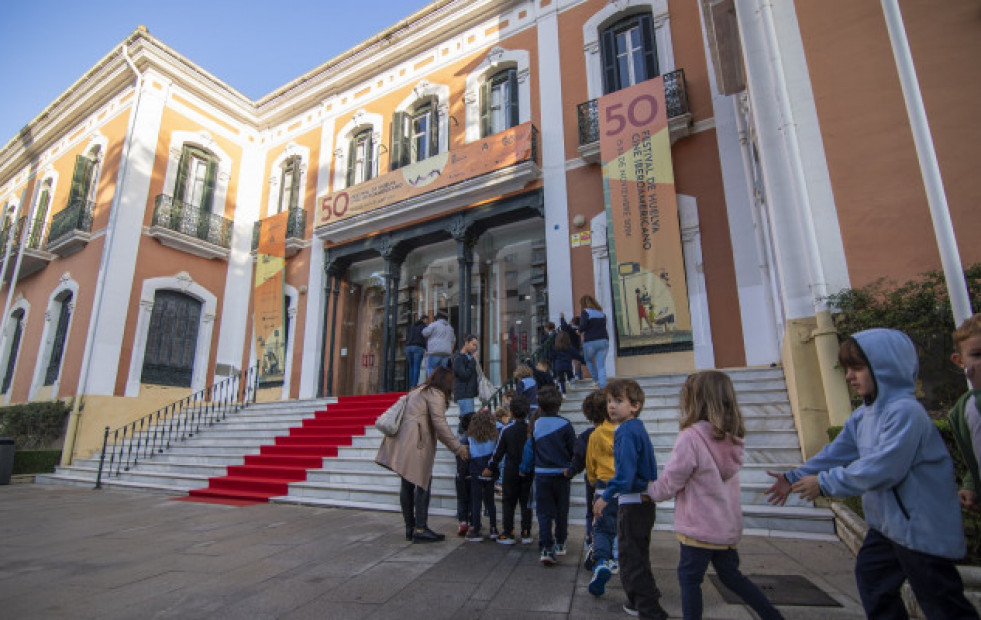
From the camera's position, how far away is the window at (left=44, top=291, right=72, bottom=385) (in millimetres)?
13523

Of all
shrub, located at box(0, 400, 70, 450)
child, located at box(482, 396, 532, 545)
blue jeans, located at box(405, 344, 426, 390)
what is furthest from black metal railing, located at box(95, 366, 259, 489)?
child, located at box(482, 396, 532, 545)

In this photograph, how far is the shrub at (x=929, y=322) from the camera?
4594 millimetres

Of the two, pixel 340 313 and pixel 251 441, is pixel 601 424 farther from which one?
pixel 340 313

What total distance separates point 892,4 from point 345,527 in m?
6.74

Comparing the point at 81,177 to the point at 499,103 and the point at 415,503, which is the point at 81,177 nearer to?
the point at 499,103

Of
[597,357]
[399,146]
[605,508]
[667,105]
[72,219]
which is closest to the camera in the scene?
[605,508]

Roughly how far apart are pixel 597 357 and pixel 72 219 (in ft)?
50.2

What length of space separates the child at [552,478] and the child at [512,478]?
1.35 feet

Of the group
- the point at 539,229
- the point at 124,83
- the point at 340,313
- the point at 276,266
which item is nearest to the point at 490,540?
the point at 539,229

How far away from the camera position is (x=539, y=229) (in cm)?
1182

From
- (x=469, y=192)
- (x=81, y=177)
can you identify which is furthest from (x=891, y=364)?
(x=81, y=177)

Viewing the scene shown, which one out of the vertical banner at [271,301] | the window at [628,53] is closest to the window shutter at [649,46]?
the window at [628,53]

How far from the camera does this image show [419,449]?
4.54 meters

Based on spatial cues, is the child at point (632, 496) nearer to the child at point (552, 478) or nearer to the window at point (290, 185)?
the child at point (552, 478)
